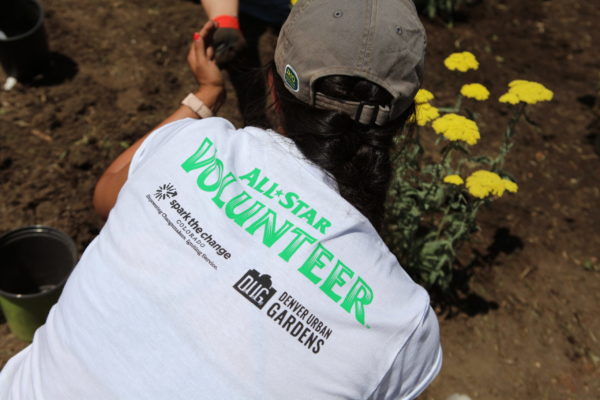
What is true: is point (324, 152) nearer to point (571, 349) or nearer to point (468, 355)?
point (468, 355)

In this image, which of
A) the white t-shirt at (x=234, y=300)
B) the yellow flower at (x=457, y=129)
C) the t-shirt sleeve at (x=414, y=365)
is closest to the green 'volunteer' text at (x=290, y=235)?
the white t-shirt at (x=234, y=300)

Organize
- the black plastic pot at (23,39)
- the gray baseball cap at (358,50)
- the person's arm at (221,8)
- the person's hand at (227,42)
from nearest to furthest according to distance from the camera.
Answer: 1. the gray baseball cap at (358,50)
2. the person's hand at (227,42)
3. the person's arm at (221,8)
4. the black plastic pot at (23,39)

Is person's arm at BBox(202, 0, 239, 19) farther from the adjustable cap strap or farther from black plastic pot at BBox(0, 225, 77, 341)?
the adjustable cap strap

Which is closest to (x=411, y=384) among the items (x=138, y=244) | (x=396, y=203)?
(x=138, y=244)

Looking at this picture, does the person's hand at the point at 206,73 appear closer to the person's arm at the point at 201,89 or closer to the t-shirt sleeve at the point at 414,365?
the person's arm at the point at 201,89

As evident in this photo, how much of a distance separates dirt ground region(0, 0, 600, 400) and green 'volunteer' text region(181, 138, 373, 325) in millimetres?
1486

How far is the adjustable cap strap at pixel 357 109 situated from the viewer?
119 centimetres

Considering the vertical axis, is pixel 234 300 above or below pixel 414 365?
above

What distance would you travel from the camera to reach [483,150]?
327cm

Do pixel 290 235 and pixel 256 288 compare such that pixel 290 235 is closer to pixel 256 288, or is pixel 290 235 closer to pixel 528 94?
pixel 256 288

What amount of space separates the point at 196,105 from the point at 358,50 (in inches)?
29.6

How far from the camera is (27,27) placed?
3.20 meters

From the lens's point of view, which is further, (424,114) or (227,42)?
(227,42)

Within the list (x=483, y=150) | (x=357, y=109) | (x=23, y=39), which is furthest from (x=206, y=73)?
(x=483, y=150)
